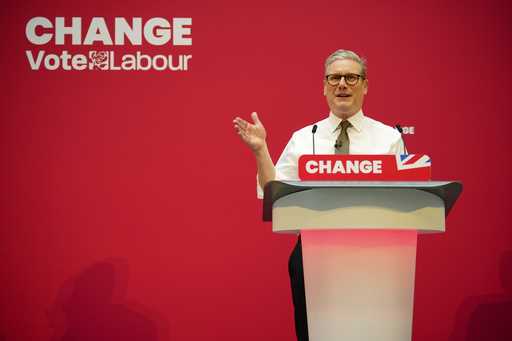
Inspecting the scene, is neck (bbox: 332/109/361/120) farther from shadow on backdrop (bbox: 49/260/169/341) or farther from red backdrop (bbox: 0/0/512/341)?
shadow on backdrop (bbox: 49/260/169/341)

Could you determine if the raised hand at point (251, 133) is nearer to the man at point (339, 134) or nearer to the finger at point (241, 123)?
the finger at point (241, 123)

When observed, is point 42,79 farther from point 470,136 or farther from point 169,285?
point 470,136

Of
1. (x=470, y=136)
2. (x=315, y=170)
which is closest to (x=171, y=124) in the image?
(x=470, y=136)

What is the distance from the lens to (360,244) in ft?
5.31

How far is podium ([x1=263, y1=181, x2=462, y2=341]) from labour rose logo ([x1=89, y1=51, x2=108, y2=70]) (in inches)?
86.1

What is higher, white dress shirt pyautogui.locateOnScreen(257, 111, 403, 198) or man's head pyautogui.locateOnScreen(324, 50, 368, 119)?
man's head pyautogui.locateOnScreen(324, 50, 368, 119)

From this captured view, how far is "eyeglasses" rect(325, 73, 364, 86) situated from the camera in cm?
239

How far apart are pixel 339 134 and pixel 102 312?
1.70 metres

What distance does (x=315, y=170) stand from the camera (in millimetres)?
1667

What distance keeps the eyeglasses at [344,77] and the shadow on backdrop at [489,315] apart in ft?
5.41

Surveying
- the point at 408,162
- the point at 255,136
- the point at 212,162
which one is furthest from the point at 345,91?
the point at 212,162

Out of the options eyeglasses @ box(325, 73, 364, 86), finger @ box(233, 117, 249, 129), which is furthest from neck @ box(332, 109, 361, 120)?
finger @ box(233, 117, 249, 129)

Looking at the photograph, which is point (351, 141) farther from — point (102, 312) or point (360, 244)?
point (102, 312)

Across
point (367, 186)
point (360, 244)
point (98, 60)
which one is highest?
point (98, 60)
